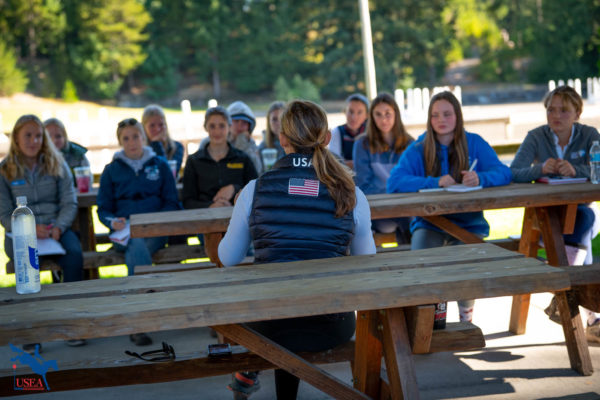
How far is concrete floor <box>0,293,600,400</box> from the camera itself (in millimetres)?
3756

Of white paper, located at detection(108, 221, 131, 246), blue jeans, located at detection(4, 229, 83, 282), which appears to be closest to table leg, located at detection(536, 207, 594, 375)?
white paper, located at detection(108, 221, 131, 246)

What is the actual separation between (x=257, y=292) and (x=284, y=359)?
0.38m

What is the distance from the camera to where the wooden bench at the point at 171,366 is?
9.70 ft

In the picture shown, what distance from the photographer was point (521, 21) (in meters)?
43.0

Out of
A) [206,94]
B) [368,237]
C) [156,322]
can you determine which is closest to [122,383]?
[156,322]

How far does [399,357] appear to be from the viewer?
8.98 feet

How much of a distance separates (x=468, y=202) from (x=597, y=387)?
1.18 meters

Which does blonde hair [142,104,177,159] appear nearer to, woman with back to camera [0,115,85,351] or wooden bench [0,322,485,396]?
woman with back to camera [0,115,85,351]

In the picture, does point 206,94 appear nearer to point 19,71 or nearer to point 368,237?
point 19,71

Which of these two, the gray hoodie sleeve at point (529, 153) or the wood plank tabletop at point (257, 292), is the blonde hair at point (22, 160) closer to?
the wood plank tabletop at point (257, 292)

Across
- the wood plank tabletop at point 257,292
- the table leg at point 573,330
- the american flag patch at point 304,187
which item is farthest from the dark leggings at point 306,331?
the table leg at point 573,330

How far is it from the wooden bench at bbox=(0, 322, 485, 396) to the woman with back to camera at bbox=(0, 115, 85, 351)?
2.20 m

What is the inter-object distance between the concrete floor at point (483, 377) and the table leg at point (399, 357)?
1.04 m

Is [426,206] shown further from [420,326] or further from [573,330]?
[420,326]
